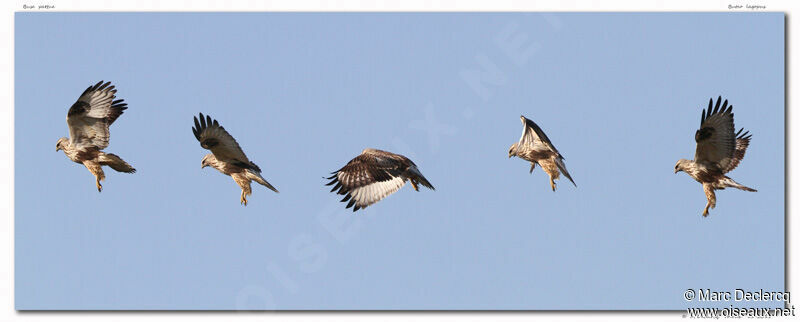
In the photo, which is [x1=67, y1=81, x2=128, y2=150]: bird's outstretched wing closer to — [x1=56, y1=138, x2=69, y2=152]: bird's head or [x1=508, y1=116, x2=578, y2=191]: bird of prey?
[x1=56, y1=138, x2=69, y2=152]: bird's head

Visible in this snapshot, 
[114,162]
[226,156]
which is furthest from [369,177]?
[114,162]

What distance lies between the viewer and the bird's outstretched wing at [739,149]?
14.0 m

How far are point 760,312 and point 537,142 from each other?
3355 millimetres

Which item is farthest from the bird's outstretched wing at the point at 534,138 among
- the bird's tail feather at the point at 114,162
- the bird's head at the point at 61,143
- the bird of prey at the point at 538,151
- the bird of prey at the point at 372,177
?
the bird's head at the point at 61,143

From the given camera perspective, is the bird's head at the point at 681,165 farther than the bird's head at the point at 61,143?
No

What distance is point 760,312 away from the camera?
1277cm

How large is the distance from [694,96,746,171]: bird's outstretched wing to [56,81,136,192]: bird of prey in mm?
6959

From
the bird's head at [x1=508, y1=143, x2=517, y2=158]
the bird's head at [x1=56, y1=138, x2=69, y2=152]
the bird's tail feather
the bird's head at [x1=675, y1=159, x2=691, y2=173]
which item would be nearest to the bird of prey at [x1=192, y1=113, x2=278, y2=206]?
the bird's tail feather

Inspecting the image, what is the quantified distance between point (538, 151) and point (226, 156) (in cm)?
387

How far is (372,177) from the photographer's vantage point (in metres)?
14.0

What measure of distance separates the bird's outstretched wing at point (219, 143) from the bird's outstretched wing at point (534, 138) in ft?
10.9

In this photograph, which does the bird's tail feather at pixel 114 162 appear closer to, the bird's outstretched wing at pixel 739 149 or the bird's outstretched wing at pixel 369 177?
the bird's outstretched wing at pixel 369 177

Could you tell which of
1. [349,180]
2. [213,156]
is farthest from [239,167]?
[349,180]

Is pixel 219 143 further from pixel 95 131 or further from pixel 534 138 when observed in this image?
pixel 534 138
